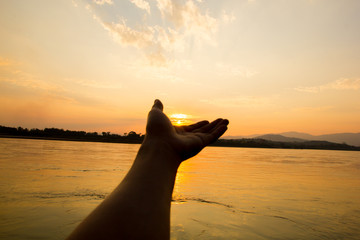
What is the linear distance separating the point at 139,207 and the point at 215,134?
4.57 feet

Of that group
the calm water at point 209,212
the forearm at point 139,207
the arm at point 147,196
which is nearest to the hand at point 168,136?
the arm at point 147,196

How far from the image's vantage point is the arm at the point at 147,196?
38.7 inches

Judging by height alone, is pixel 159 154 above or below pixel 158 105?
below

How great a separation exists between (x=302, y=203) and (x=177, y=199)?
8.71 feet

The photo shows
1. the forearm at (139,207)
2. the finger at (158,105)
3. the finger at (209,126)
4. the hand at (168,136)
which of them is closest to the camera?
the forearm at (139,207)

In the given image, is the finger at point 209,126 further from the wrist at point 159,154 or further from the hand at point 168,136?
the wrist at point 159,154

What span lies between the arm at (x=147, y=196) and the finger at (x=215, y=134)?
1.27ft

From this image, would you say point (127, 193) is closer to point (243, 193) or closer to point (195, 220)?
point (195, 220)

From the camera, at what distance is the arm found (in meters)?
0.98

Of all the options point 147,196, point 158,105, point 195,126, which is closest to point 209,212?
point 195,126

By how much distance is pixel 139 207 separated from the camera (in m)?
1.12

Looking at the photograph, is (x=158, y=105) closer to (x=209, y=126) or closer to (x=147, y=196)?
(x=209, y=126)

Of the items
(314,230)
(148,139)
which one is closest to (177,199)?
(314,230)

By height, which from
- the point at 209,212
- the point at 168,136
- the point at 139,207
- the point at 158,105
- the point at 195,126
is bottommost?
the point at 209,212
